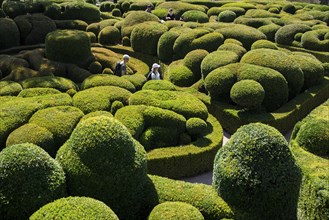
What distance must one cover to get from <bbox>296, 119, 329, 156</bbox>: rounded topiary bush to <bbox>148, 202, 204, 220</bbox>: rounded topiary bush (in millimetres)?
4858

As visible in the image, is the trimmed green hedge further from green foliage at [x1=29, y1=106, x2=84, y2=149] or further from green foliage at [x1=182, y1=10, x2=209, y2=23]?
green foliage at [x1=182, y1=10, x2=209, y2=23]

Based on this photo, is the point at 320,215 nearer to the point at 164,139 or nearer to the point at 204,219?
the point at 204,219

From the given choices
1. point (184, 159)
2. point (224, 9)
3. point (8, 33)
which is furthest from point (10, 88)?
point (224, 9)

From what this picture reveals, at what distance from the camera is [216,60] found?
16094 mm

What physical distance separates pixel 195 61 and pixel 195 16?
33.7ft

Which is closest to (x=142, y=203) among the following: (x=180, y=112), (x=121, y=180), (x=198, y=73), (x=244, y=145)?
(x=121, y=180)

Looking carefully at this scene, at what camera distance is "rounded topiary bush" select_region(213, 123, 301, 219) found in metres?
7.29

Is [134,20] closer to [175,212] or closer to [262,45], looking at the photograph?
[262,45]

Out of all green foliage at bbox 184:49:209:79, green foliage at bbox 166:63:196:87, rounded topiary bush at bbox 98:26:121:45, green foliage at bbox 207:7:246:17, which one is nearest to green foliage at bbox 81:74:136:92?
green foliage at bbox 166:63:196:87

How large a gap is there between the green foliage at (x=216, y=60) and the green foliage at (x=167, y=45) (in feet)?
13.0

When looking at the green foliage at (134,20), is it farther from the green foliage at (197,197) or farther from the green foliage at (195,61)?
the green foliage at (197,197)

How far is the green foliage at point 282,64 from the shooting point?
1563 centimetres

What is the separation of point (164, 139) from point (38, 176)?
19.9ft

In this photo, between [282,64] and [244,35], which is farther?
[244,35]
